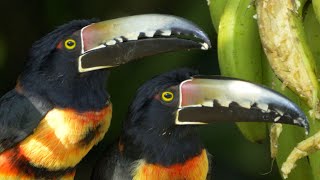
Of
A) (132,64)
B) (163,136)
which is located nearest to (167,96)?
(163,136)

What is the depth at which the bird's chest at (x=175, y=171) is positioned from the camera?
2.44m

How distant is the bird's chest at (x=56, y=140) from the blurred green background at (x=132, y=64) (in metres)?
0.93

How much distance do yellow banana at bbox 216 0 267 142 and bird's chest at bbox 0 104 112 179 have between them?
24.4 inches

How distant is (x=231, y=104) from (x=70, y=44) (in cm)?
60

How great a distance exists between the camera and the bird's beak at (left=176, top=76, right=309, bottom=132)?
1925mm

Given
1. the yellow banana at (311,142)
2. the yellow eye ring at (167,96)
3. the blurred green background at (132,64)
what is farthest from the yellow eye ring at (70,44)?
the blurred green background at (132,64)

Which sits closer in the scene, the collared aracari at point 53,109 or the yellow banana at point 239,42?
the yellow banana at point 239,42

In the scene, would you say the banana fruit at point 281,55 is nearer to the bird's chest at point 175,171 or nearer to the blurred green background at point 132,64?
the bird's chest at point 175,171

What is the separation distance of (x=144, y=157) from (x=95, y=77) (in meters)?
0.31

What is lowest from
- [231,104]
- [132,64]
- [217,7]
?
[132,64]

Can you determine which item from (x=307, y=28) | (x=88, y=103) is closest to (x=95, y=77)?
(x=88, y=103)

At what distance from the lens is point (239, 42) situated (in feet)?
6.54

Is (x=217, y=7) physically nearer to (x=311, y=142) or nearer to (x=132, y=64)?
(x=311, y=142)

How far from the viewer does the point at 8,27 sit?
3.34 metres
